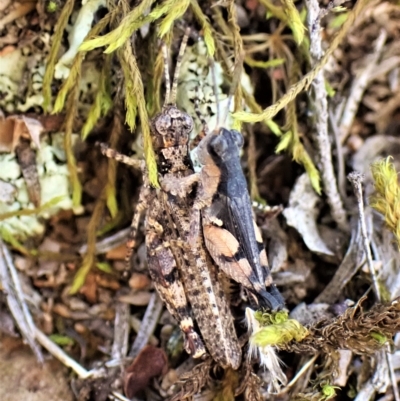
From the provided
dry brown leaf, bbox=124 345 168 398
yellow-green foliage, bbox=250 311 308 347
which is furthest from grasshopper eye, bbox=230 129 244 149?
dry brown leaf, bbox=124 345 168 398

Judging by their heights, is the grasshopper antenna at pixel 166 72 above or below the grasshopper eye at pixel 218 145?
above

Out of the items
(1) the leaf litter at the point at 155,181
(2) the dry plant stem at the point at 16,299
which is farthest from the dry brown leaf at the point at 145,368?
(2) the dry plant stem at the point at 16,299

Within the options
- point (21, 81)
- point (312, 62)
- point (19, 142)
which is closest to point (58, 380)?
point (19, 142)

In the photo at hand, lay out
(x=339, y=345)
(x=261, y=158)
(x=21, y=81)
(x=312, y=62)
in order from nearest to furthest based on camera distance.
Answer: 1. (x=339, y=345)
2. (x=312, y=62)
3. (x=21, y=81)
4. (x=261, y=158)

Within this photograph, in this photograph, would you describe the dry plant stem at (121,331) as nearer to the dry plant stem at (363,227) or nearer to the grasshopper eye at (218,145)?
the grasshopper eye at (218,145)

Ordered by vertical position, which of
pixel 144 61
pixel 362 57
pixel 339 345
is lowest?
pixel 339 345

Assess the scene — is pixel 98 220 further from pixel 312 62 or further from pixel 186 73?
pixel 312 62
